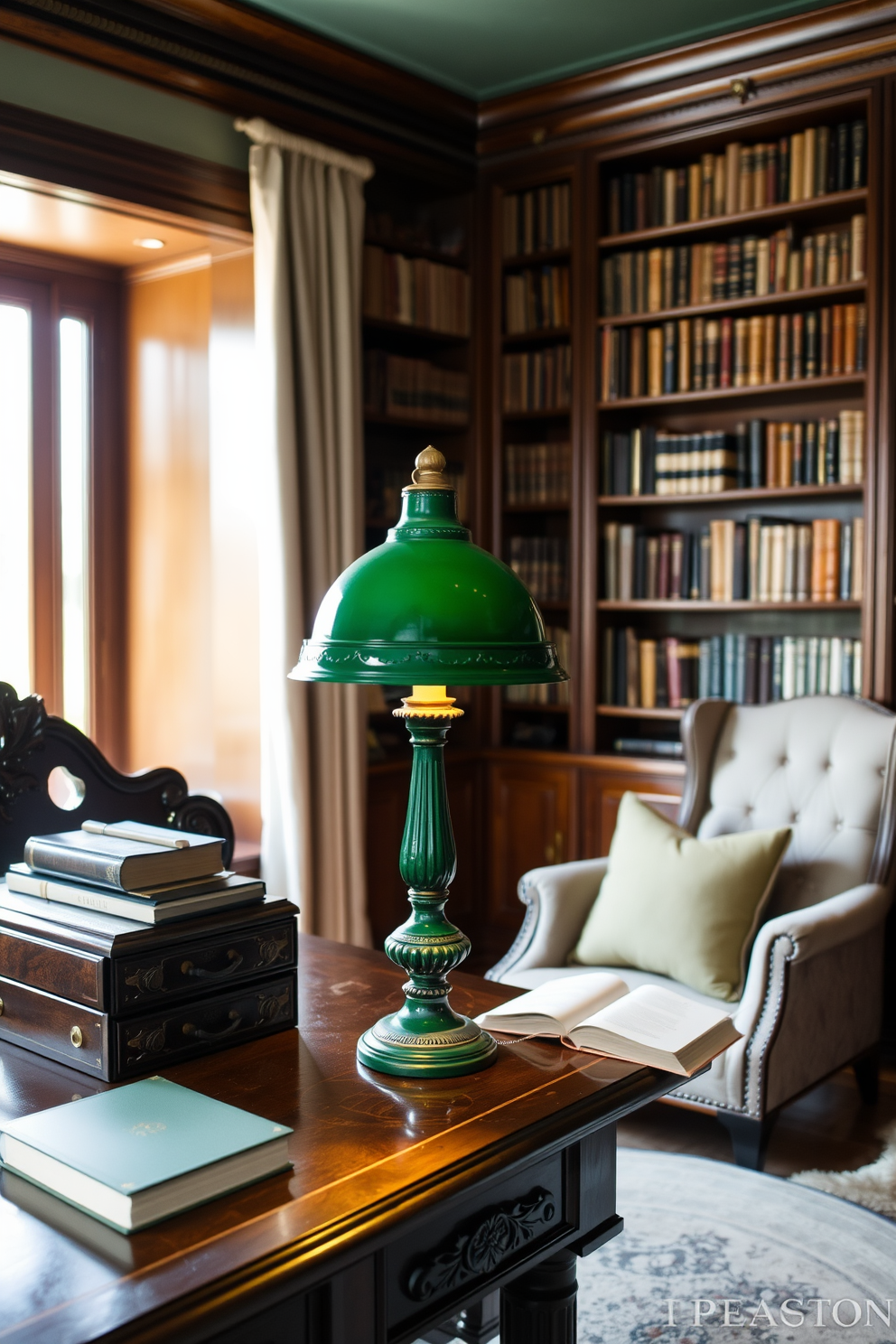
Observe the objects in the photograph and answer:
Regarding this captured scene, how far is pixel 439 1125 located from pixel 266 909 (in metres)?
0.43

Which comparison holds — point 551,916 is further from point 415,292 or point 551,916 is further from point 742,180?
point 742,180

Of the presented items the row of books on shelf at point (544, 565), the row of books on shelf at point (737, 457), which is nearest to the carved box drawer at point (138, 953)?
the row of books on shelf at point (737, 457)

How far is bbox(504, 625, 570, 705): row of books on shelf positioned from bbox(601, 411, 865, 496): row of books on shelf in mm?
563

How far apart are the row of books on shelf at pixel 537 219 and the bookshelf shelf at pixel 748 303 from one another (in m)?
0.39

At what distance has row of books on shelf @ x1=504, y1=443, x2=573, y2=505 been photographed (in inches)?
174

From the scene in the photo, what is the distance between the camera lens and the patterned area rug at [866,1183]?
255cm

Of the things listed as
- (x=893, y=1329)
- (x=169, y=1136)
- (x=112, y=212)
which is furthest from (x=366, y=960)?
(x=112, y=212)

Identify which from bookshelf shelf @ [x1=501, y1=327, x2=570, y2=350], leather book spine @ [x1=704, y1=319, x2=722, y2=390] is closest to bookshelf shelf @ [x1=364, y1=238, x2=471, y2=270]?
bookshelf shelf @ [x1=501, y1=327, x2=570, y2=350]

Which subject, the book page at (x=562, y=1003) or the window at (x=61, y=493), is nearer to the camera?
the book page at (x=562, y=1003)

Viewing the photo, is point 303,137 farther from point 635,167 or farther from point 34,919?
point 34,919

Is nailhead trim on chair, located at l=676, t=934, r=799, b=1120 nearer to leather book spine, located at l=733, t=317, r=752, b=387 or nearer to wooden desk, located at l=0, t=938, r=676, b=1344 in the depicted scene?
wooden desk, located at l=0, t=938, r=676, b=1344

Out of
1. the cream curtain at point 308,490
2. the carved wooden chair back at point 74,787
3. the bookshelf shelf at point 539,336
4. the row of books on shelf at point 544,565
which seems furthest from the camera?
the row of books on shelf at point 544,565

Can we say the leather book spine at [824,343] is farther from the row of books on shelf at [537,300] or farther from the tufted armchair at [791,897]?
the tufted armchair at [791,897]

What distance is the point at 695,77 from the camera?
3.86m
